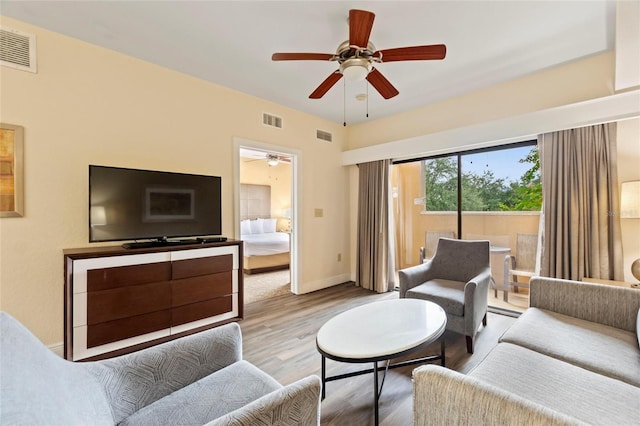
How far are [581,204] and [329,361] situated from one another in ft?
9.26

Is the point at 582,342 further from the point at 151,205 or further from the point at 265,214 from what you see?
the point at 265,214

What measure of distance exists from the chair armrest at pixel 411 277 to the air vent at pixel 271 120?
101 inches

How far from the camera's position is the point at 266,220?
772 cm

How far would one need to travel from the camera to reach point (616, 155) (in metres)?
2.53

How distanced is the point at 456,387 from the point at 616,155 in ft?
9.79

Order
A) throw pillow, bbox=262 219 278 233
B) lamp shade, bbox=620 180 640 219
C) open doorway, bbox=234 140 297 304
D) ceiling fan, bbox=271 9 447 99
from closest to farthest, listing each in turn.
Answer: ceiling fan, bbox=271 9 447 99, lamp shade, bbox=620 180 640 219, open doorway, bbox=234 140 297 304, throw pillow, bbox=262 219 278 233

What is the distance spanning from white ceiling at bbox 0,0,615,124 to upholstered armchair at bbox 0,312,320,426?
90.3 inches

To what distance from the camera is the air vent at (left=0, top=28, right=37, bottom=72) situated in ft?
7.05

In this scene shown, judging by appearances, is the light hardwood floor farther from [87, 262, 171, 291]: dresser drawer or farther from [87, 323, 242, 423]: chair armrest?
[87, 262, 171, 291]: dresser drawer

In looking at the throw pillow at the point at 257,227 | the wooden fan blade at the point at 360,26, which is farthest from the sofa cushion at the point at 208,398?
the throw pillow at the point at 257,227

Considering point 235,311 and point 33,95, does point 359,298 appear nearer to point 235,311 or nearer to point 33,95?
point 235,311

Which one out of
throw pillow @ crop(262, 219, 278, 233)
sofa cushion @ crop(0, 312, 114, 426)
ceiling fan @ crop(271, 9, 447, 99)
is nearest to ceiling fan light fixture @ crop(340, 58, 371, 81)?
ceiling fan @ crop(271, 9, 447, 99)

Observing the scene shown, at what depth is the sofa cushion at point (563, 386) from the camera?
1.07m

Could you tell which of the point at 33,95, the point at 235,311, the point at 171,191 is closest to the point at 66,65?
the point at 33,95
